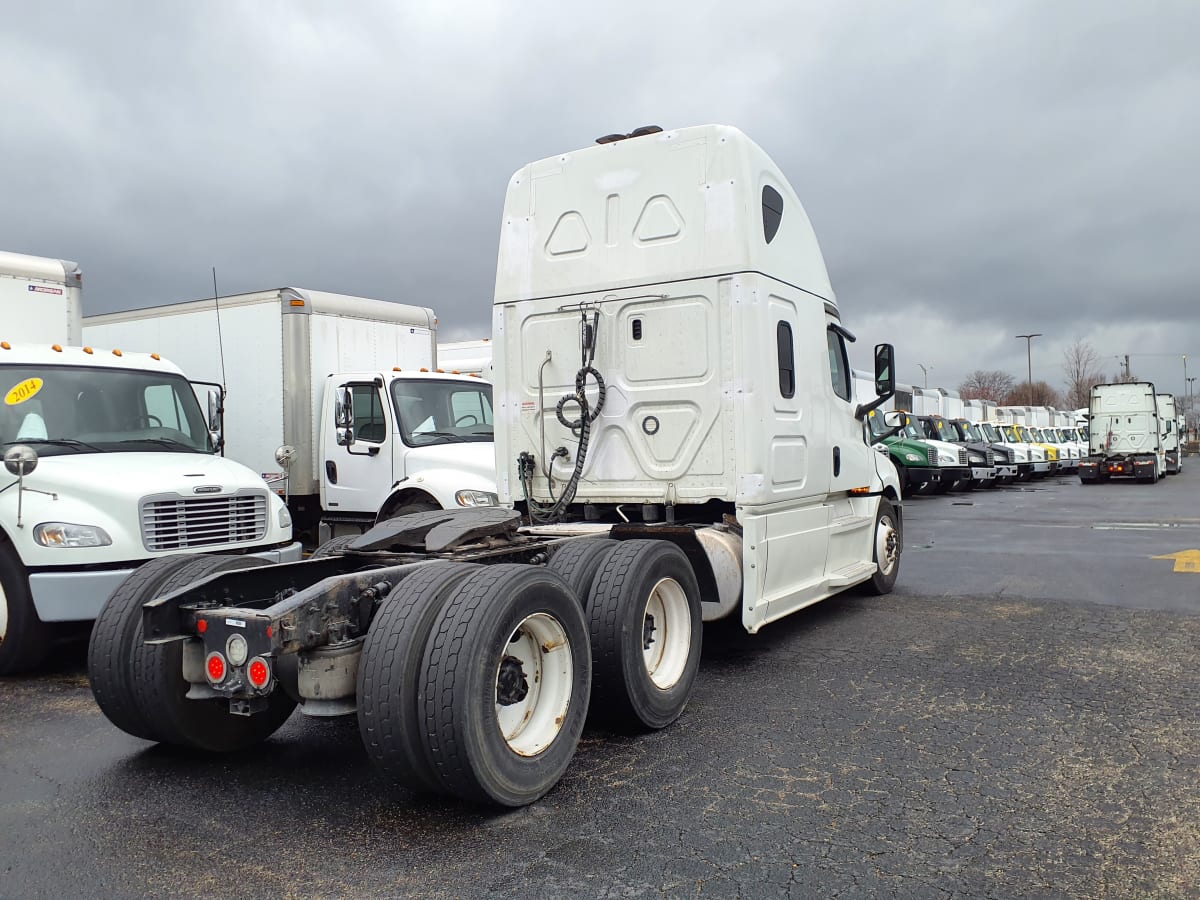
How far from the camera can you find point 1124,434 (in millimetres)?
30266

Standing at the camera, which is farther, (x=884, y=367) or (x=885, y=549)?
(x=885, y=549)

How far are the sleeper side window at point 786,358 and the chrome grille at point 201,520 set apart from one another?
13.6 ft

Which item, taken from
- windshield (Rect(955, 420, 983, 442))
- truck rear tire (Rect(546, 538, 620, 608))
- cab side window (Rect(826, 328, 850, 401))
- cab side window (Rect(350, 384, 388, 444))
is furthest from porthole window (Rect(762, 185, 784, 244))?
windshield (Rect(955, 420, 983, 442))

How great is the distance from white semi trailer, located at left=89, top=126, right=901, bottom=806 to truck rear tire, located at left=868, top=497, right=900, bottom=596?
0.55 feet


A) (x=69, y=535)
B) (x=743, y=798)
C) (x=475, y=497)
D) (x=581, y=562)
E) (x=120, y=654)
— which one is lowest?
(x=743, y=798)

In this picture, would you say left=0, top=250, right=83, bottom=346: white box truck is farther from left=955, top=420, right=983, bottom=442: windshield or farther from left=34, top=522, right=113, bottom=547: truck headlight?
left=955, top=420, right=983, bottom=442: windshield

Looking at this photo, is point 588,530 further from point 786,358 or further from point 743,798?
point 743,798

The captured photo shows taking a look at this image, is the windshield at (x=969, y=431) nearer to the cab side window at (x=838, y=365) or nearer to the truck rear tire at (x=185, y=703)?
the cab side window at (x=838, y=365)

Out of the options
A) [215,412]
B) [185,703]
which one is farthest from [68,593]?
[215,412]

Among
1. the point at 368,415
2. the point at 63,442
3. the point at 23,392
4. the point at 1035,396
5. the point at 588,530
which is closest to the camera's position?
the point at 588,530

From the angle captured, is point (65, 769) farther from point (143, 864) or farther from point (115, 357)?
point (115, 357)

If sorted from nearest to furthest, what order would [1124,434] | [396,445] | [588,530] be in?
[588,530] → [396,445] → [1124,434]

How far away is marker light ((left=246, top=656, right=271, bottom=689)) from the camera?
363 centimetres

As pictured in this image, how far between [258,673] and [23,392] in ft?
16.5
